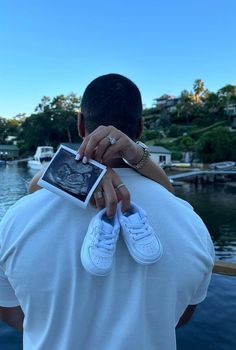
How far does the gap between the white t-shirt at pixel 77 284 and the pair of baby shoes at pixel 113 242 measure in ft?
0.20

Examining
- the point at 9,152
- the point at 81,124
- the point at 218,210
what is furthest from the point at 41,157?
the point at 81,124

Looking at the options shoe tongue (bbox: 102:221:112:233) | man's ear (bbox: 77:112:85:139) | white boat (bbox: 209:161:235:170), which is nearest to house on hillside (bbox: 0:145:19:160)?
white boat (bbox: 209:161:235:170)

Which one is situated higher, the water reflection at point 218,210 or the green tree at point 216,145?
the green tree at point 216,145

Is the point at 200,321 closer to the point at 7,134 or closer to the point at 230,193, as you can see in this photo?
the point at 230,193

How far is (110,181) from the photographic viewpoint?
1.18m

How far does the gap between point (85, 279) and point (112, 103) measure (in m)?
0.61

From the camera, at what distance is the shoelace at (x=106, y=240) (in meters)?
1.11

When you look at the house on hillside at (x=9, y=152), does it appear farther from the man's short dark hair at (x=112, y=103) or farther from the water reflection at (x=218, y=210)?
the man's short dark hair at (x=112, y=103)

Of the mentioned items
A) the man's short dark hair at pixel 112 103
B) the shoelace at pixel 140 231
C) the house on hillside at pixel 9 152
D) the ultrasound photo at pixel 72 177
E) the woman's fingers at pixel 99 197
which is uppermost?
the man's short dark hair at pixel 112 103

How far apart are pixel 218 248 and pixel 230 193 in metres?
20.2

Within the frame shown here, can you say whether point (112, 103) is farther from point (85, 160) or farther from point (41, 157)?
point (41, 157)

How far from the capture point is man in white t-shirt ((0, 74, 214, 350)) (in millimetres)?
1159

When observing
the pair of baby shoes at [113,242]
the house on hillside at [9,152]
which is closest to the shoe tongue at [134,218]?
the pair of baby shoes at [113,242]

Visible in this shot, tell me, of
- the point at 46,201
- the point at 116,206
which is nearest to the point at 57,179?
the point at 46,201
